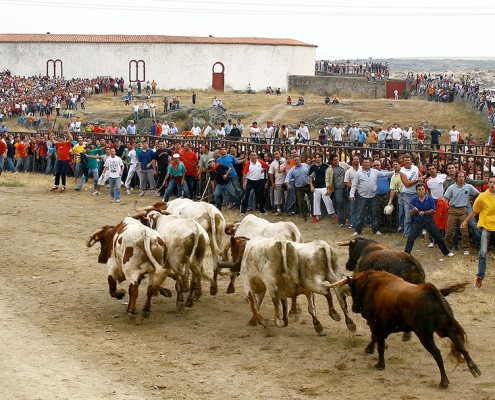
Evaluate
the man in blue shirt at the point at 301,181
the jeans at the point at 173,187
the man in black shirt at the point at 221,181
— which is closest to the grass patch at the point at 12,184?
the jeans at the point at 173,187

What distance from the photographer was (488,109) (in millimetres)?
44844

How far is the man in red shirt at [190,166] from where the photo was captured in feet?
76.3

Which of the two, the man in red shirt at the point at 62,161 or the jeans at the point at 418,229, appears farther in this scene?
the man in red shirt at the point at 62,161

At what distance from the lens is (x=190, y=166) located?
2325cm

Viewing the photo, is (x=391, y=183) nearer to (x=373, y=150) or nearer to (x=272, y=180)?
(x=373, y=150)

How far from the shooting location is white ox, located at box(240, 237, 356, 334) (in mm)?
11609

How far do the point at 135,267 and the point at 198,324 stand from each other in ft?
4.01

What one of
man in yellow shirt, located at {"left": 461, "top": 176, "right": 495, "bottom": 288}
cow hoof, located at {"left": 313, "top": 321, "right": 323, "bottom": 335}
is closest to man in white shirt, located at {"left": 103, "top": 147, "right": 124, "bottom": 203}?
man in yellow shirt, located at {"left": 461, "top": 176, "right": 495, "bottom": 288}

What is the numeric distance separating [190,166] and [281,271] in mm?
11695

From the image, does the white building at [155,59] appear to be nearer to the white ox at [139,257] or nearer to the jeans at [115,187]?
the jeans at [115,187]

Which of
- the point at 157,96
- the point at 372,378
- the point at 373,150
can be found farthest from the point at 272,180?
the point at 157,96

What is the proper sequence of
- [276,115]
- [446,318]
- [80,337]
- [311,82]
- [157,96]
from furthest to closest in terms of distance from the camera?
[311,82] < [157,96] < [276,115] < [80,337] < [446,318]

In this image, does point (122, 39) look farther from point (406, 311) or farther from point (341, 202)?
point (406, 311)

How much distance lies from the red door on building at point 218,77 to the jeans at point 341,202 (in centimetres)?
5403
